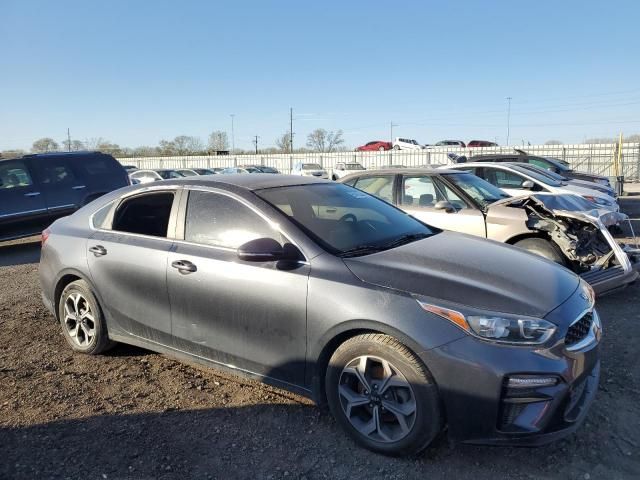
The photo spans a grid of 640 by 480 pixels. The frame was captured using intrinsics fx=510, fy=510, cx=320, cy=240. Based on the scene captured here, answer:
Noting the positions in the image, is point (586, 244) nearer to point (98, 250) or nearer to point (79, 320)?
point (98, 250)

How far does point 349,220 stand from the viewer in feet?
12.7

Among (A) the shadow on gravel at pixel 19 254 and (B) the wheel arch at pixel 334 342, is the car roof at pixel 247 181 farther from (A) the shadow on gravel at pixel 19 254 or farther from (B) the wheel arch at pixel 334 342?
(A) the shadow on gravel at pixel 19 254

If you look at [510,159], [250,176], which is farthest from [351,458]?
[510,159]

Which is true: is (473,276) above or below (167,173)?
above

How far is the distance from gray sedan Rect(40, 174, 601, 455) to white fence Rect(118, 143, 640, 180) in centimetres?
1840

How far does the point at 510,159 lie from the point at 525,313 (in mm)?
12095

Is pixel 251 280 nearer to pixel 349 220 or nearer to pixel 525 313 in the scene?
pixel 349 220

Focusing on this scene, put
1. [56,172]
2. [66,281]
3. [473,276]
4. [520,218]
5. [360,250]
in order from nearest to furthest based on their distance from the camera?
[473,276] → [360,250] → [66,281] → [520,218] → [56,172]

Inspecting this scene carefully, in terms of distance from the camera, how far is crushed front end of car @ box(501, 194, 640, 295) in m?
5.25

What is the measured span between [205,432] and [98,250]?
1.90m

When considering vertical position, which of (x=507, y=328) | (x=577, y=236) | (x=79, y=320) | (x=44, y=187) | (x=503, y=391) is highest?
(x=44, y=187)

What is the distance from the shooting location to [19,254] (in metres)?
9.98

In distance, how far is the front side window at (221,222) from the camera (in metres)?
3.56

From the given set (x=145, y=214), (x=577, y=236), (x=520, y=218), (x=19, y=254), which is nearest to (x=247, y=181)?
(x=145, y=214)
